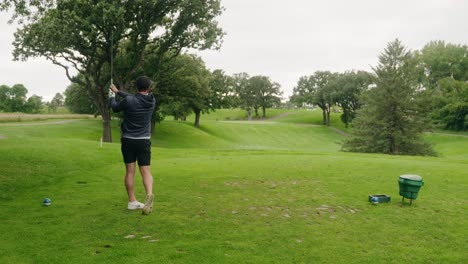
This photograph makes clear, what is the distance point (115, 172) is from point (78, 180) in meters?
1.78

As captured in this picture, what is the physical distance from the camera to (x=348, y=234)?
6.61 metres

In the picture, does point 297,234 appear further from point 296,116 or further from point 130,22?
point 296,116

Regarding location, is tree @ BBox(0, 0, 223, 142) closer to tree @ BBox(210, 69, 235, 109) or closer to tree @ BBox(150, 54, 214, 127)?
tree @ BBox(150, 54, 214, 127)

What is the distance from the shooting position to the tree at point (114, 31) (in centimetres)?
2805

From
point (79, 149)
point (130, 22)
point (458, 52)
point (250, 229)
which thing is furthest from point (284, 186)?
point (458, 52)

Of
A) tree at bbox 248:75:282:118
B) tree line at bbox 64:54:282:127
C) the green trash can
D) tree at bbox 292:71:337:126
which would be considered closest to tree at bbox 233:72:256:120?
tree at bbox 248:75:282:118

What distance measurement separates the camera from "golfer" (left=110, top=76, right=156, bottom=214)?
8.08m

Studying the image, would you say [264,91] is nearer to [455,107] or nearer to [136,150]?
[455,107]

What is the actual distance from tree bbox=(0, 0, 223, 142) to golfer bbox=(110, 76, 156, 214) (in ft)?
62.7

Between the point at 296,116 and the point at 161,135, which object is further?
the point at 296,116

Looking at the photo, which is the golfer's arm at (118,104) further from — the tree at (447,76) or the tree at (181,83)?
the tree at (447,76)

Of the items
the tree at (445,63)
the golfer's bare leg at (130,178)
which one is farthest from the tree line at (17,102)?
the golfer's bare leg at (130,178)

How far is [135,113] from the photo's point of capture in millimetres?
8117

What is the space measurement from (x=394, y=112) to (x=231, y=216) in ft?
123
